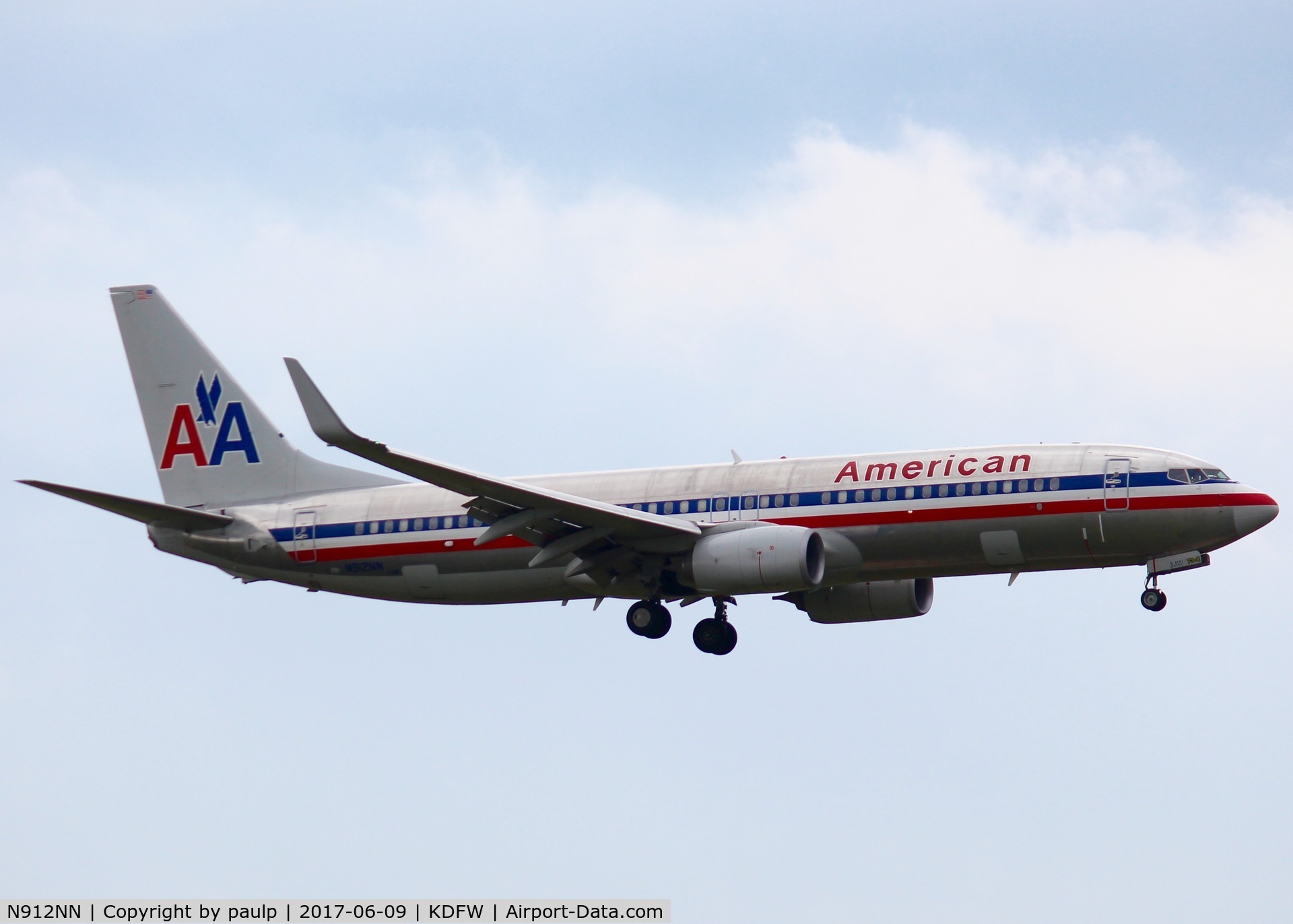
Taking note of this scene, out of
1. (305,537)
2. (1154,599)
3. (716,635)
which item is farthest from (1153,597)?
(305,537)

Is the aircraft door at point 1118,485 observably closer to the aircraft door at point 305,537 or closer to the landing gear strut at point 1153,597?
the landing gear strut at point 1153,597

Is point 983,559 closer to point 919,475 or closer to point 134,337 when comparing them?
point 919,475

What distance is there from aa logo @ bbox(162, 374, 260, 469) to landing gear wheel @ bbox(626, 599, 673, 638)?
11.9 m

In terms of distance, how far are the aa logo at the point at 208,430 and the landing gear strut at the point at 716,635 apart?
42.5 feet

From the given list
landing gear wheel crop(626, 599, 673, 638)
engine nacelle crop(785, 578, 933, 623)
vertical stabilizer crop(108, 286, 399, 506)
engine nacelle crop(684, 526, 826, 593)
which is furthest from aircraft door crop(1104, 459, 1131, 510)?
vertical stabilizer crop(108, 286, 399, 506)

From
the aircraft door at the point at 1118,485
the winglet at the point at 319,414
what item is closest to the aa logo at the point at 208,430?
the winglet at the point at 319,414

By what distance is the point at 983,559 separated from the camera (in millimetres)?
36281

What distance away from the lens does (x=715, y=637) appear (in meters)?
40.1

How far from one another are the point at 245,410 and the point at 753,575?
1674cm

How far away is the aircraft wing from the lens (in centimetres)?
3131

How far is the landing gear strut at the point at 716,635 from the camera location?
1580 inches

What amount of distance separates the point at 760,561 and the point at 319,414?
1018 centimetres

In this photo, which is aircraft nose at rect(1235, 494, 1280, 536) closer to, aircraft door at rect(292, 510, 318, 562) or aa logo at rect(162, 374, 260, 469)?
aircraft door at rect(292, 510, 318, 562)

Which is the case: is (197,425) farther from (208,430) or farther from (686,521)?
(686,521)
